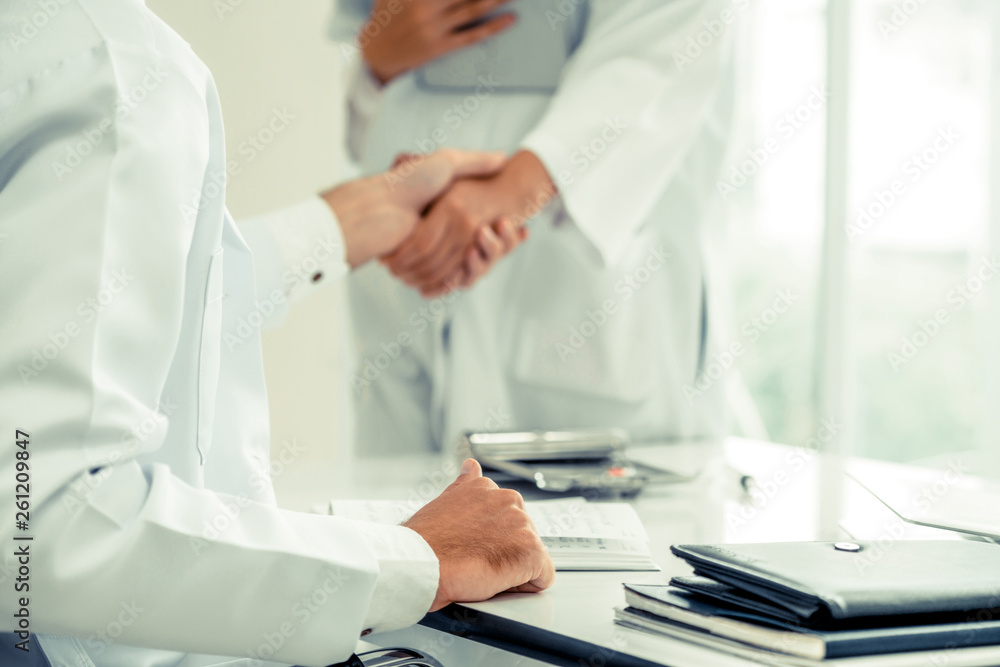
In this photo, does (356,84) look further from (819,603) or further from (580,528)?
(819,603)

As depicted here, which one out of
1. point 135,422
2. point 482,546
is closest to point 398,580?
point 482,546

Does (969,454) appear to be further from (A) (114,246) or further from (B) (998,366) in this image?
(A) (114,246)

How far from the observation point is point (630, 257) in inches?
67.4

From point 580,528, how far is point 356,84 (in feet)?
3.86

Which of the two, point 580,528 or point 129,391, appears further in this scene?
point 580,528

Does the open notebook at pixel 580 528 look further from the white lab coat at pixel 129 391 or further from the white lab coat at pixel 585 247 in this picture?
the white lab coat at pixel 585 247

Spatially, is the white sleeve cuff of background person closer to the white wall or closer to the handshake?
the handshake

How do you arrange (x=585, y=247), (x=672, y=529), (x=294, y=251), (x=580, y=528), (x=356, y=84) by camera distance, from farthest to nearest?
(x=356, y=84) < (x=585, y=247) < (x=294, y=251) < (x=672, y=529) < (x=580, y=528)

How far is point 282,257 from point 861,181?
8.07 ft

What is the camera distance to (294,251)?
1.35 m

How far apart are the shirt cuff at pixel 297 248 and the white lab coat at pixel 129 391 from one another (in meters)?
0.54

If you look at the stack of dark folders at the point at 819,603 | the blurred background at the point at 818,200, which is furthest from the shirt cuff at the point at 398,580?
the blurred background at the point at 818,200

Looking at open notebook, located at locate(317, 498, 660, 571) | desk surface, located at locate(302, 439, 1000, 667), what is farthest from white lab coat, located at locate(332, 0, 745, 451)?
open notebook, located at locate(317, 498, 660, 571)

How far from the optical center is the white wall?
7.78 feet
